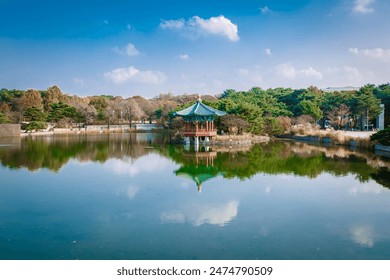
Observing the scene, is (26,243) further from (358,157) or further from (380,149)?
(380,149)

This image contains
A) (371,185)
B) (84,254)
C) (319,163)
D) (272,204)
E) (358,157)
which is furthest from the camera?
(358,157)

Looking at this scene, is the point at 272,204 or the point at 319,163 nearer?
the point at 272,204

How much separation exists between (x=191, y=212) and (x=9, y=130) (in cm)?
2786

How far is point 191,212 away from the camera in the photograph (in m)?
6.72

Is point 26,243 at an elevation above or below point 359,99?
below

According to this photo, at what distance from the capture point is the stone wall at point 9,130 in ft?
96.1

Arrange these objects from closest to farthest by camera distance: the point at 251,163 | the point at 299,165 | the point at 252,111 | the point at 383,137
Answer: the point at 299,165 → the point at 251,163 → the point at 383,137 → the point at 252,111

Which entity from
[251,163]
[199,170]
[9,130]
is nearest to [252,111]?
[251,163]

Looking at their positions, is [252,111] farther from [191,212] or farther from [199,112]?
[191,212]

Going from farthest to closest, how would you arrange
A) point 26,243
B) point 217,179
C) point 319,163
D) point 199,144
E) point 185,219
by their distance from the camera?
point 199,144 < point 319,163 < point 217,179 < point 185,219 < point 26,243

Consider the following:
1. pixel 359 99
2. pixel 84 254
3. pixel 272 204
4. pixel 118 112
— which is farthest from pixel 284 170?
pixel 118 112

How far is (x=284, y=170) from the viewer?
1209 centimetres

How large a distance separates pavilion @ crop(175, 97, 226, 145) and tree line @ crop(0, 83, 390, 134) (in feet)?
6.14

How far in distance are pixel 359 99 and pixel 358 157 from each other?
15.4m
